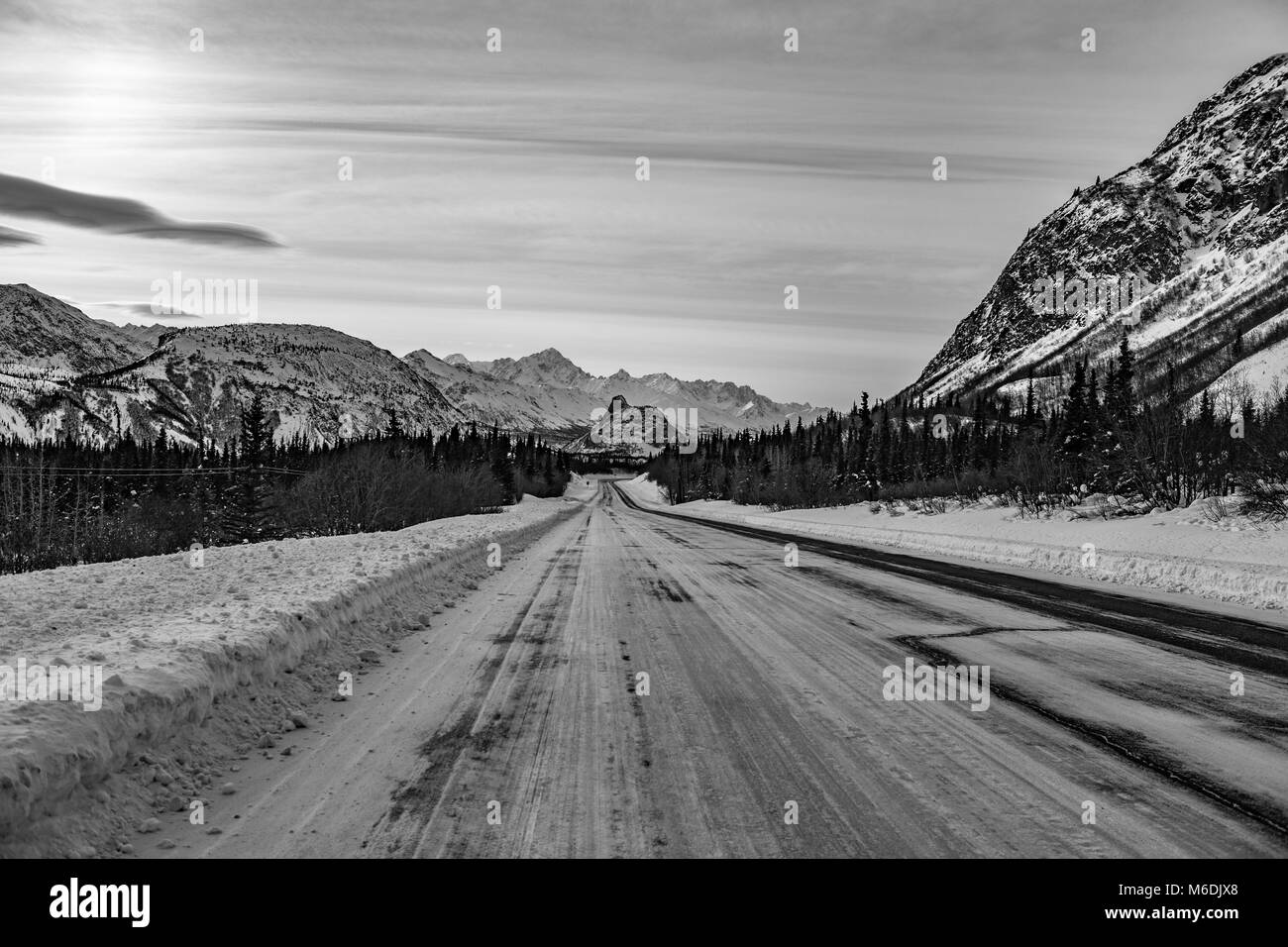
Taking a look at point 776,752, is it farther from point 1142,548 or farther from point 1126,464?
point 1126,464

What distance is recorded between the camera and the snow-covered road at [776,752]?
11.3 ft

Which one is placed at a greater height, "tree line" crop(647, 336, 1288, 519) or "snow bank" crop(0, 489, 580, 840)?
"tree line" crop(647, 336, 1288, 519)

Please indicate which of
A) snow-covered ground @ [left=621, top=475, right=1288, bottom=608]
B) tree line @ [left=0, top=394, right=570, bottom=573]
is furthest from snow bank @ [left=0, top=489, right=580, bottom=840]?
tree line @ [left=0, top=394, right=570, bottom=573]

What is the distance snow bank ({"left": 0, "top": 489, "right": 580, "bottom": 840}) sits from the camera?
3.61 m

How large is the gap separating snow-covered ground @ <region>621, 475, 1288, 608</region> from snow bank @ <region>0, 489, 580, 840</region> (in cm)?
1196

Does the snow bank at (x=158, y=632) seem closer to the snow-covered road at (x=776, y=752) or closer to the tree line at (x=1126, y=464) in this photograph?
the snow-covered road at (x=776, y=752)

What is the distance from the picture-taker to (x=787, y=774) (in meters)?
4.19

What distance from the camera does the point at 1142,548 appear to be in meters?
17.0

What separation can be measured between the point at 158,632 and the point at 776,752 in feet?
16.6

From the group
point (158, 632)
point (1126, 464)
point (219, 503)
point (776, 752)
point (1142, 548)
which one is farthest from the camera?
point (219, 503)

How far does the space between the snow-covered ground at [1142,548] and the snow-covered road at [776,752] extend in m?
3.72

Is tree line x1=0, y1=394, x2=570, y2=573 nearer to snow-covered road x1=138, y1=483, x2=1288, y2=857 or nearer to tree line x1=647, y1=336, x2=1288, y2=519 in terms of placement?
snow-covered road x1=138, y1=483, x2=1288, y2=857

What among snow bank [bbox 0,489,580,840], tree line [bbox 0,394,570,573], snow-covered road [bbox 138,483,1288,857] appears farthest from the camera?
tree line [bbox 0,394,570,573]

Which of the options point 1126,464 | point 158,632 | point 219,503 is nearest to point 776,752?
point 158,632
